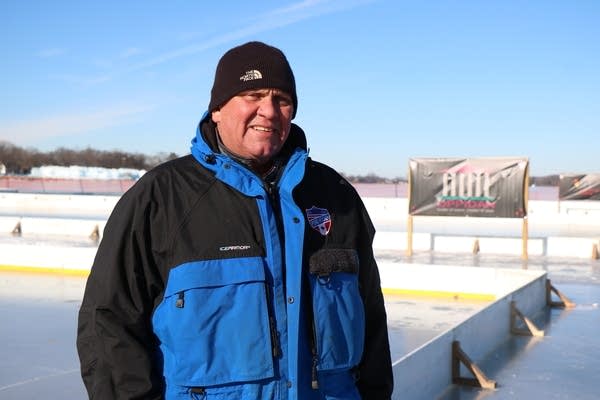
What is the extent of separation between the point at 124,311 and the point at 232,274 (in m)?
0.28

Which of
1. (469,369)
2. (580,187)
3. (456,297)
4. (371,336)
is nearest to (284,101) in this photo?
(371,336)

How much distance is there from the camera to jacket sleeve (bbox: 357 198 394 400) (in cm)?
201

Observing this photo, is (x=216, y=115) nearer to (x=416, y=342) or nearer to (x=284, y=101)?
(x=284, y=101)

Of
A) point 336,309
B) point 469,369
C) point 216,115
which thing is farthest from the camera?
point 469,369

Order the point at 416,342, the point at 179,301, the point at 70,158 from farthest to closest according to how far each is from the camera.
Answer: the point at 70,158 < the point at 416,342 < the point at 179,301

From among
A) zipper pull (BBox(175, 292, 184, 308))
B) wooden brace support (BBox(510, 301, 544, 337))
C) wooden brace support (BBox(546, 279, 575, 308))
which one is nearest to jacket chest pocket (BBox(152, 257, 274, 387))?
zipper pull (BBox(175, 292, 184, 308))

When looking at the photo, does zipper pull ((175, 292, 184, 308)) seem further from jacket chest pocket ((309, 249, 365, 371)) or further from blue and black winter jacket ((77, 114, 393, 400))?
jacket chest pocket ((309, 249, 365, 371))

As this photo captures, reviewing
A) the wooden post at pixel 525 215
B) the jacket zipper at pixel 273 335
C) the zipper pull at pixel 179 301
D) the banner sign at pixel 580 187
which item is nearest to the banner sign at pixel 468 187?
the wooden post at pixel 525 215

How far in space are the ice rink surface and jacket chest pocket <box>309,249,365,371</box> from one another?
119 inches

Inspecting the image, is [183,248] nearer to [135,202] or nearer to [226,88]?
[135,202]

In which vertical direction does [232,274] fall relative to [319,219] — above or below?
below

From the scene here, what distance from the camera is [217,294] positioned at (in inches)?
64.2

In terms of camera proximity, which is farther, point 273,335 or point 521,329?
point 521,329

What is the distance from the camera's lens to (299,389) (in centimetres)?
169
